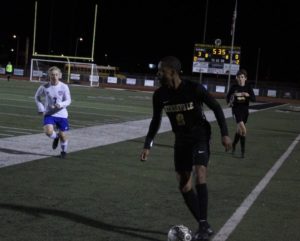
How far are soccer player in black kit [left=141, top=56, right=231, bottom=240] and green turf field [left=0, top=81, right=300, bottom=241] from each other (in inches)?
21.2

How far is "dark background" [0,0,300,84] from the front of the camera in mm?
87488

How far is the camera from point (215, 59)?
48219 mm

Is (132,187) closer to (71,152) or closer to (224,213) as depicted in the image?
(224,213)

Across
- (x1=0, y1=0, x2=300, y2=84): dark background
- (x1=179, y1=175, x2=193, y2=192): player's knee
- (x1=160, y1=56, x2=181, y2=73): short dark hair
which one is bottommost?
(x1=179, y1=175, x2=193, y2=192): player's knee

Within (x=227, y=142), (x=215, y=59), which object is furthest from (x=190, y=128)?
(x=215, y=59)

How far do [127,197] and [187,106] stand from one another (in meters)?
2.43

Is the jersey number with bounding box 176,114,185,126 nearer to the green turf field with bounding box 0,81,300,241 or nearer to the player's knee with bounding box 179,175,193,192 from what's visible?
the player's knee with bounding box 179,175,193,192

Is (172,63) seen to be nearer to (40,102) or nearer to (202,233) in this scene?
(202,233)

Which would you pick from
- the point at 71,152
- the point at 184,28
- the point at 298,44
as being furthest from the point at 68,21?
the point at 71,152

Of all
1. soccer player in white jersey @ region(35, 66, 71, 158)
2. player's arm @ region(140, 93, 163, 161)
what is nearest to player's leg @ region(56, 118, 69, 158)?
soccer player in white jersey @ region(35, 66, 71, 158)

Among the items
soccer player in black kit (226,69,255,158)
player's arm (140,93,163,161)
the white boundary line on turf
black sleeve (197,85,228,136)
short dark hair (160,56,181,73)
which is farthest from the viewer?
soccer player in black kit (226,69,255,158)

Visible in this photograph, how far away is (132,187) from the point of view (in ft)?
27.0

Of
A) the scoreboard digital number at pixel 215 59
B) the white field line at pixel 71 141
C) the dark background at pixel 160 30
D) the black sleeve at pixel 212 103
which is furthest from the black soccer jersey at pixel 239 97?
the dark background at pixel 160 30

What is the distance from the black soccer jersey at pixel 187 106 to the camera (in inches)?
217
